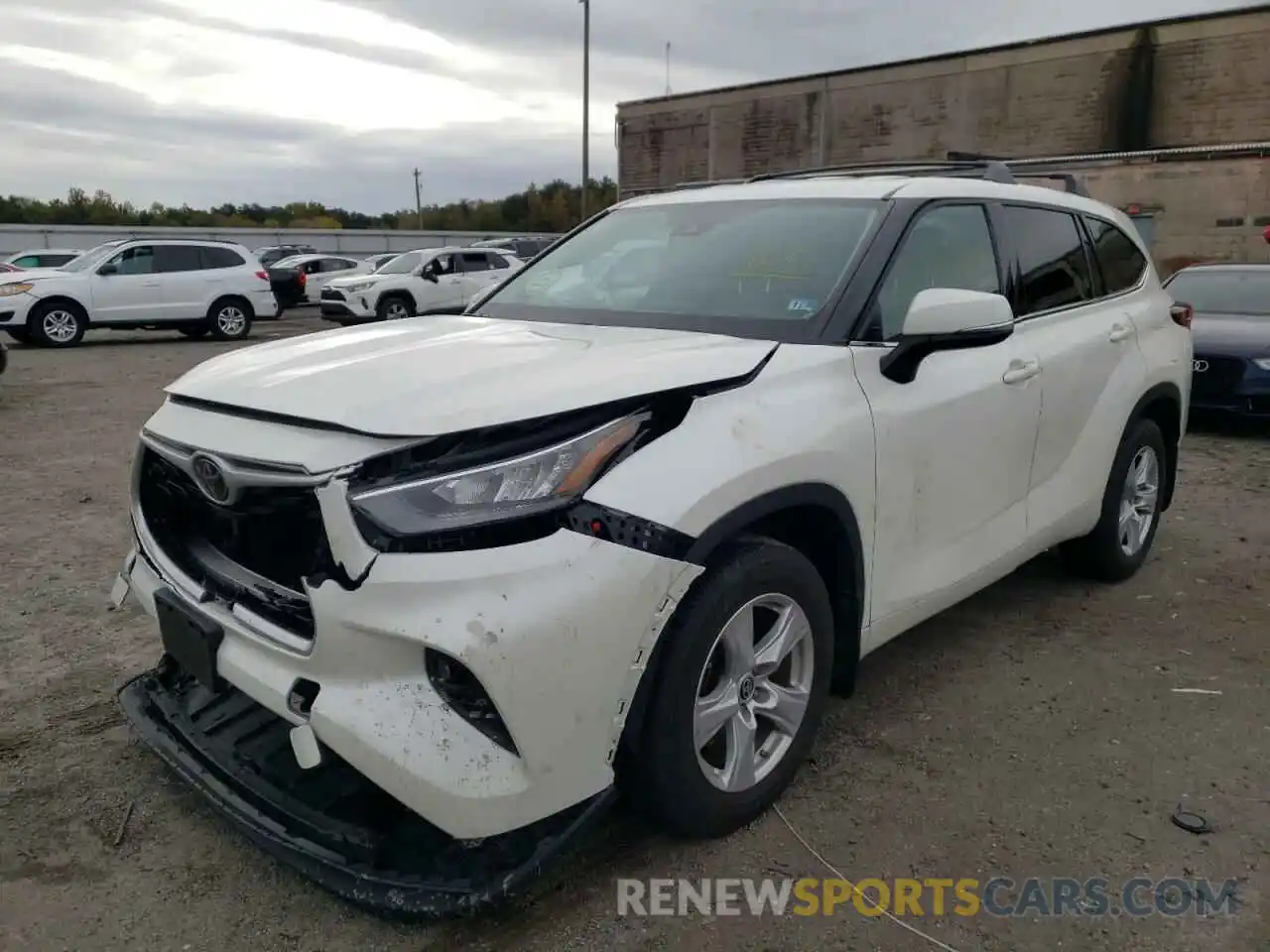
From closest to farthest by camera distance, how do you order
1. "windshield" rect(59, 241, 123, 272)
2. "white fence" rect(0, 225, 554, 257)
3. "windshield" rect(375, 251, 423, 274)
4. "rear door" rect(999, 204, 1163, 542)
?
"rear door" rect(999, 204, 1163, 542) < "windshield" rect(59, 241, 123, 272) < "windshield" rect(375, 251, 423, 274) < "white fence" rect(0, 225, 554, 257)

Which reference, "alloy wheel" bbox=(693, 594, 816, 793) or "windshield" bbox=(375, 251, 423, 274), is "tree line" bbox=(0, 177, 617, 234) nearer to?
"windshield" bbox=(375, 251, 423, 274)

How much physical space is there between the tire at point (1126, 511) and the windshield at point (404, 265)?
59.7 ft

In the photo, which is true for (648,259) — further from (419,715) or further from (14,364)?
(14,364)

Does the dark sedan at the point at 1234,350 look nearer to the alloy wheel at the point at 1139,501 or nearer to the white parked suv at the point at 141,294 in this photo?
the alloy wheel at the point at 1139,501

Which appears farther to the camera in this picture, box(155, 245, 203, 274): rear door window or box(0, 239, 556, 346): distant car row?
box(155, 245, 203, 274): rear door window

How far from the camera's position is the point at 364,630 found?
6.82ft

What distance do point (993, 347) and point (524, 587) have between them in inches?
83.5

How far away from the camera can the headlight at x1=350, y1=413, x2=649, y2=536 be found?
82.3 inches

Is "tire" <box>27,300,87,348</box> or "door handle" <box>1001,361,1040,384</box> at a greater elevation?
"door handle" <box>1001,361,1040,384</box>

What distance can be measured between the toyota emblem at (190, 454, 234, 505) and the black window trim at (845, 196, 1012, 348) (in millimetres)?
1714

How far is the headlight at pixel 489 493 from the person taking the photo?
209 cm

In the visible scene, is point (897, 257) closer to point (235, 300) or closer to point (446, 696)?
point (446, 696)

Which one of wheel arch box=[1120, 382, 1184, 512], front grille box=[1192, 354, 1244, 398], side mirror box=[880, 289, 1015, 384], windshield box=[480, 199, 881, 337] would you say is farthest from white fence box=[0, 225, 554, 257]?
side mirror box=[880, 289, 1015, 384]

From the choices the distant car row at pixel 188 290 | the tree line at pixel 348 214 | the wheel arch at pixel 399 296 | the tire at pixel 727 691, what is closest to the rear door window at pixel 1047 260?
the tire at pixel 727 691
